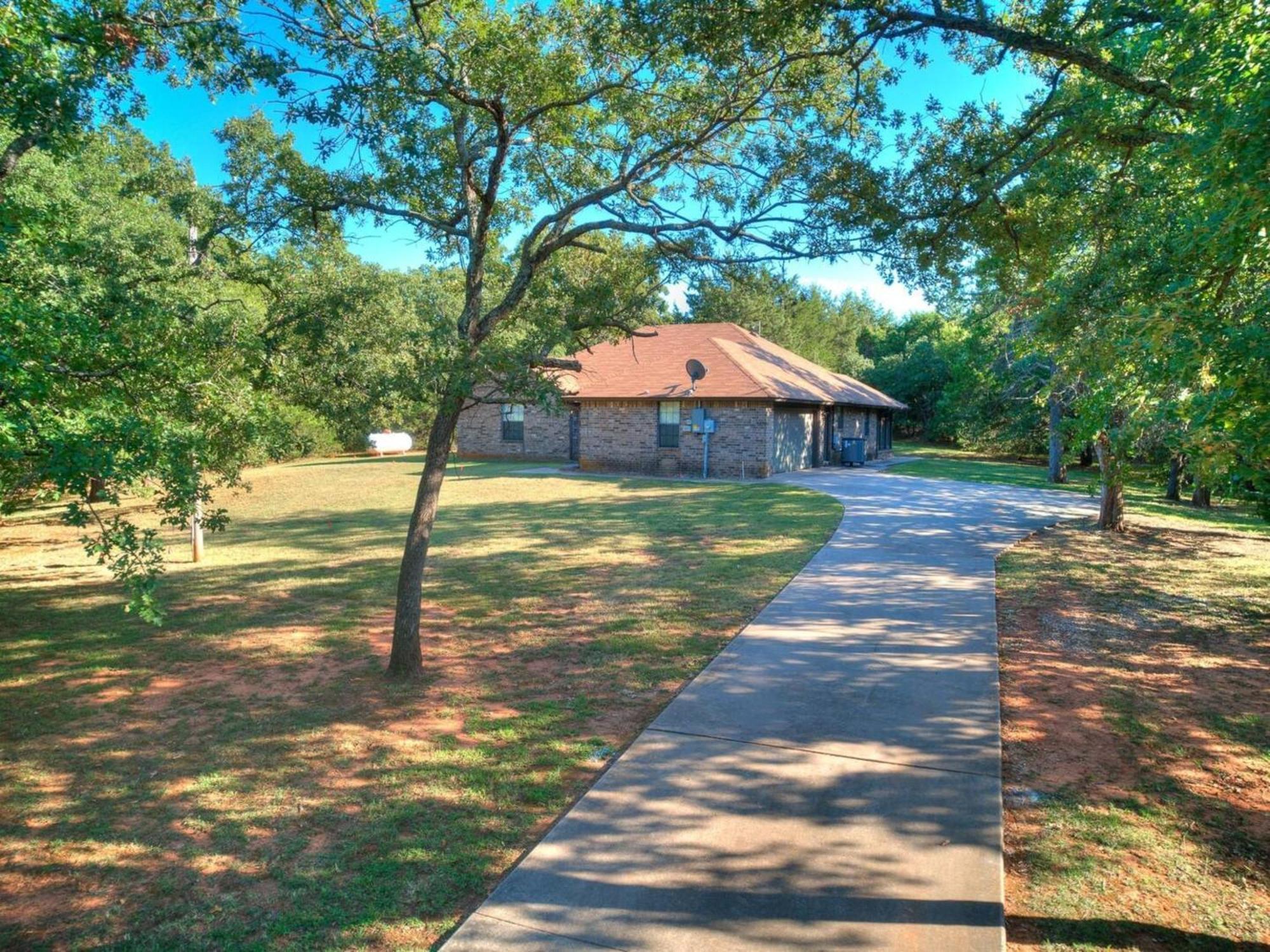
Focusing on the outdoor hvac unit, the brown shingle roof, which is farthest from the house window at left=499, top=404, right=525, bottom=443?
the outdoor hvac unit

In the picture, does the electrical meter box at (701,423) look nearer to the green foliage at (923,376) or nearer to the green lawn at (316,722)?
the green lawn at (316,722)

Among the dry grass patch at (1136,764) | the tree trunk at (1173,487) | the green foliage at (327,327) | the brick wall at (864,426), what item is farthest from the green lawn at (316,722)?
the brick wall at (864,426)

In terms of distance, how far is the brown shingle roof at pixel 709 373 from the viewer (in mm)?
23938

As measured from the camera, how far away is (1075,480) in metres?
26.5

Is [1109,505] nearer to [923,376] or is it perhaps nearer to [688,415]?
[688,415]

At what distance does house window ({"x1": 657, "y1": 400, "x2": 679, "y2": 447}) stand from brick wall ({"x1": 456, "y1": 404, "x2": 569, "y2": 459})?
5.68 metres

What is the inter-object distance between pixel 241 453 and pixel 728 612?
5.28 meters

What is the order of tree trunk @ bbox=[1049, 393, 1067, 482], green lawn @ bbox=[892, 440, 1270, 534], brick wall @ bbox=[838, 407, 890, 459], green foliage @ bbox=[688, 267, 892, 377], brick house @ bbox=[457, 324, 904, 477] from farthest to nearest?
1. green foliage @ bbox=[688, 267, 892, 377]
2. brick wall @ bbox=[838, 407, 890, 459]
3. tree trunk @ bbox=[1049, 393, 1067, 482]
4. brick house @ bbox=[457, 324, 904, 477]
5. green lawn @ bbox=[892, 440, 1270, 534]

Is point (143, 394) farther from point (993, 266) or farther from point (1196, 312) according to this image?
point (993, 266)

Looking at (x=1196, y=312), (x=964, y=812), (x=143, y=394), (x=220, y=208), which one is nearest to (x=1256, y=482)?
(x=1196, y=312)

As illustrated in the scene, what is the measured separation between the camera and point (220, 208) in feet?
25.2

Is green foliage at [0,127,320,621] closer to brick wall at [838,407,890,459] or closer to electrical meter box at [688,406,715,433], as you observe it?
electrical meter box at [688,406,715,433]

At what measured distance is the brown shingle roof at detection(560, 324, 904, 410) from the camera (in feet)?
78.5

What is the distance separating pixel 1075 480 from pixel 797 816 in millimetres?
26691
